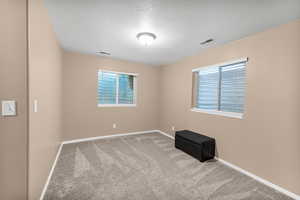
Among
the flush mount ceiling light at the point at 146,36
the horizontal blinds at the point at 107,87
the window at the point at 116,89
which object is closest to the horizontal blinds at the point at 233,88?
the flush mount ceiling light at the point at 146,36

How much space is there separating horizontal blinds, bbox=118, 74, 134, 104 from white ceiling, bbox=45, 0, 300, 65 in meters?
1.58

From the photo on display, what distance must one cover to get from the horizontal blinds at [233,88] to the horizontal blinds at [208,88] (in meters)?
0.15

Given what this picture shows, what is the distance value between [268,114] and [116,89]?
352 cm

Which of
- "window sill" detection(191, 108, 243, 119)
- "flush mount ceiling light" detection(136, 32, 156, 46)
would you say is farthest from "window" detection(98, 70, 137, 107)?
"window sill" detection(191, 108, 243, 119)

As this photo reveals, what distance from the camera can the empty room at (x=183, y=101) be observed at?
3.59 feet

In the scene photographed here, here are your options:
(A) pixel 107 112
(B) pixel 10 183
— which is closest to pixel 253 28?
(B) pixel 10 183

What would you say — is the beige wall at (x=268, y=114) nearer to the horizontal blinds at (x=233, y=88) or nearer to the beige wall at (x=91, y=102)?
the horizontal blinds at (x=233, y=88)

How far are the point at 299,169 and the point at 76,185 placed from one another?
297 cm

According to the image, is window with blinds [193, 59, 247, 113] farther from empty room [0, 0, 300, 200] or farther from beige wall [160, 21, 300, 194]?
beige wall [160, 21, 300, 194]

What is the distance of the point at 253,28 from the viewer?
1870 millimetres

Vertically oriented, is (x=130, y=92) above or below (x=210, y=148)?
above

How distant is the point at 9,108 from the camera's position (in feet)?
3.33

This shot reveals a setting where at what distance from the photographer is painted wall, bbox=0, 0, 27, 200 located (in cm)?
99

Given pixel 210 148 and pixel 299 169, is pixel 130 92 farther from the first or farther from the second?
pixel 299 169
